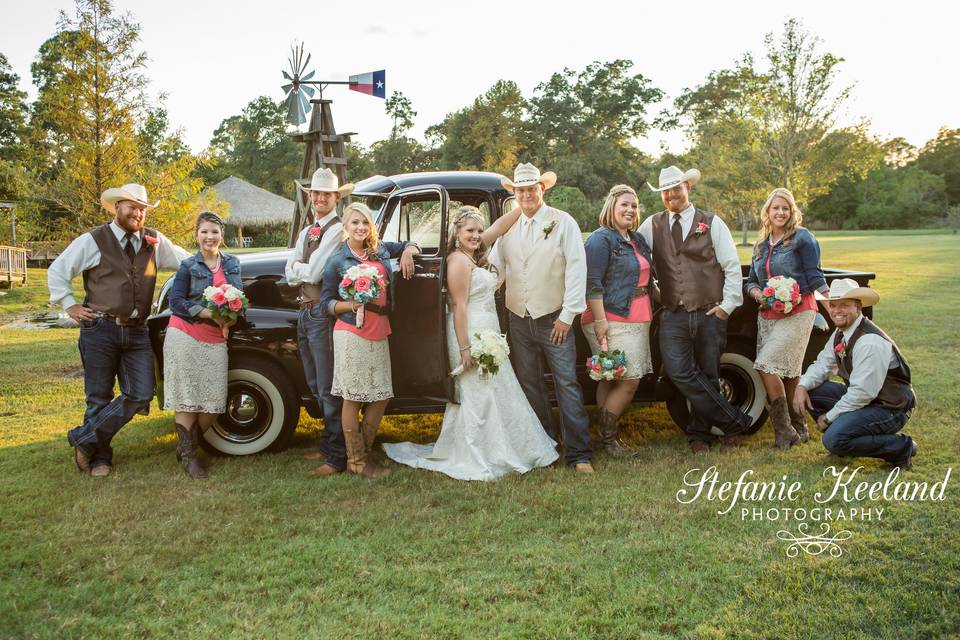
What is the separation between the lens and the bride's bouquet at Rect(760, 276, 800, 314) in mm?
5691

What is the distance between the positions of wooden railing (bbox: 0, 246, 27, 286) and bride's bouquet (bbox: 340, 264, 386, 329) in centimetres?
1852

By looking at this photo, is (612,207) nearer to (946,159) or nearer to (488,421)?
(488,421)

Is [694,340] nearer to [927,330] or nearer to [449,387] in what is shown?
[449,387]

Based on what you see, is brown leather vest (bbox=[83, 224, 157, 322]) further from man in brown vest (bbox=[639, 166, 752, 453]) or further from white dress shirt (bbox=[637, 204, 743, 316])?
white dress shirt (bbox=[637, 204, 743, 316])

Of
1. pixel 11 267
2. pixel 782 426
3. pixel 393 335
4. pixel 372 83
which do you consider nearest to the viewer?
pixel 393 335

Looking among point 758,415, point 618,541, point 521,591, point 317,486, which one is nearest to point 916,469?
point 758,415

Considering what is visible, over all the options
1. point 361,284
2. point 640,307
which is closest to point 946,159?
point 640,307

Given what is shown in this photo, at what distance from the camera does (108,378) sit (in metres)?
5.69

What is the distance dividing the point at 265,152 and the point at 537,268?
5141 centimetres

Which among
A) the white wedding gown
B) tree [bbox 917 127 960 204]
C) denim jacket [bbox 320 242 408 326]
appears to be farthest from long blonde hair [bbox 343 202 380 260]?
tree [bbox 917 127 960 204]

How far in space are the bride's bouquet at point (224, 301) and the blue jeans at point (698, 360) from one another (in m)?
3.14

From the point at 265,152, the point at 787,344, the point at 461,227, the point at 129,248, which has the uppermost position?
the point at 265,152

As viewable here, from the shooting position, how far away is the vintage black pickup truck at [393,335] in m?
5.79

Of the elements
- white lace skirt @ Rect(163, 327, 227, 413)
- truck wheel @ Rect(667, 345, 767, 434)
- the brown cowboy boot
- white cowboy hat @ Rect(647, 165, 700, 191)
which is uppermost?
white cowboy hat @ Rect(647, 165, 700, 191)
